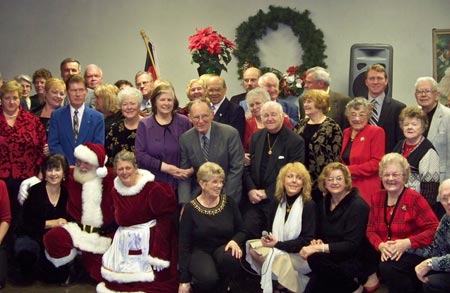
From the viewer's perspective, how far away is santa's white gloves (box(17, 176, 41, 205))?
5.16 meters

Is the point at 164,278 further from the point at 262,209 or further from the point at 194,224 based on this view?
the point at 262,209

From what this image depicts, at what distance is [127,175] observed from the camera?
4.88 m

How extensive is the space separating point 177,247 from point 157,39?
13.6ft

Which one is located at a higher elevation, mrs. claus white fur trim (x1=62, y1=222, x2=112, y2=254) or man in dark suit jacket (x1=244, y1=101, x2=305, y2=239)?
man in dark suit jacket (x1=244, y1=101, x2=305, y2=239)

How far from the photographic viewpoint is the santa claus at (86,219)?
200 inches

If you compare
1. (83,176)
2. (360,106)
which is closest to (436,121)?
(360,106)

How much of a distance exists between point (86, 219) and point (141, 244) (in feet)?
1.65

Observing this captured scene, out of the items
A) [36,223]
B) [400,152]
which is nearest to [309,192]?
[400,152]

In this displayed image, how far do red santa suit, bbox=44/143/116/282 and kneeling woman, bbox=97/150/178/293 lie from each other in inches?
7.1

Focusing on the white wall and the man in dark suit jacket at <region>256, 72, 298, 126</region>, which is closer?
the man in dark suit jacket at <region>256, 72, 298, 126</region>

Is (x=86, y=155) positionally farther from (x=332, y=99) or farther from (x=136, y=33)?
(x=136, y=33)

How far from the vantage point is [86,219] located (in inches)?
202

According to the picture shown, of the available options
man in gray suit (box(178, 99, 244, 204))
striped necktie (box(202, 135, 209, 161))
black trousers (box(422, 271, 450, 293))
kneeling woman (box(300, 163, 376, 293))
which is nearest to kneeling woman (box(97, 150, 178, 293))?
man in gray suit (box(178, 99, 244, 204))

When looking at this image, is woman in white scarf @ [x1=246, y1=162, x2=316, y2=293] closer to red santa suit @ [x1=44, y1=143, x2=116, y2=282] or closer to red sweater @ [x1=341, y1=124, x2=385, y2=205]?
red sweater @ [x1=341, y1=124, x2=385, y2=205]
